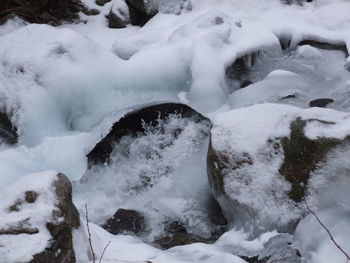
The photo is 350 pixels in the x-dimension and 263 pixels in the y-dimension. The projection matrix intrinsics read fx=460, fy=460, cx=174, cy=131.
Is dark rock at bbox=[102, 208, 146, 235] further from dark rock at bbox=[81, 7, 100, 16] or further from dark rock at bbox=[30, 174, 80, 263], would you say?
dark rock at bbox=[81, 7, 100, 16]

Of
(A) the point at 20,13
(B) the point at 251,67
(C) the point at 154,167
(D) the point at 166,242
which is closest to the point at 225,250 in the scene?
(D) the point at 166,242

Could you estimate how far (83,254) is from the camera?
2.37 m

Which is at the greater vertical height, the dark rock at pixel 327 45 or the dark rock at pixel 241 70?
the dark rock at pixel 327 45

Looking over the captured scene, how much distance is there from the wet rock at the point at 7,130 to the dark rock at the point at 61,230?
5.92ft

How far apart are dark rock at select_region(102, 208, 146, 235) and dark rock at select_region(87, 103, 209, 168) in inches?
30.3

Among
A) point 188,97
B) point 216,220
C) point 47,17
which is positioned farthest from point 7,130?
point 47,17

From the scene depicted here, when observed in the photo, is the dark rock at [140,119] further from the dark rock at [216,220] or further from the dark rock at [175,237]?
the dark rock at [175,237]

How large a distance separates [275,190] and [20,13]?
417 centimetres

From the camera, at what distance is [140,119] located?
4.27 metres

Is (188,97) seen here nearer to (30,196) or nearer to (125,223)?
(125,223)

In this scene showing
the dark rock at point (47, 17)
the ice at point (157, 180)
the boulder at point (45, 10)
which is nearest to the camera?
the ice at point (157, 180)

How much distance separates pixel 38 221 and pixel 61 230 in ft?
0.39

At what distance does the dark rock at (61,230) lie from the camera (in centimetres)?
215

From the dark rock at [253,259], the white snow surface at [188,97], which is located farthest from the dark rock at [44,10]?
the dark rock at [253,259]
